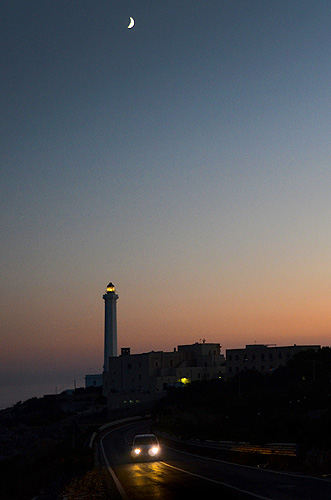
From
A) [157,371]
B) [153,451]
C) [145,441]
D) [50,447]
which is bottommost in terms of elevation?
[50,447]

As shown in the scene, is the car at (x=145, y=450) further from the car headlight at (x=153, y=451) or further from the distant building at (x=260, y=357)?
the distant building at (x=260, y=357)

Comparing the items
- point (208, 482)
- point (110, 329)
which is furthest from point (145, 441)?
point (110, 329)

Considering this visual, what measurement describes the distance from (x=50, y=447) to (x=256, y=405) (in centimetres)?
2702

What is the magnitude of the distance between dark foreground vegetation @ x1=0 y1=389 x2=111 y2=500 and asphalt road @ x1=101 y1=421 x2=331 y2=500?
4.60ft

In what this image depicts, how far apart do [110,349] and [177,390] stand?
24.9 m

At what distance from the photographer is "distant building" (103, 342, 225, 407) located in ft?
382

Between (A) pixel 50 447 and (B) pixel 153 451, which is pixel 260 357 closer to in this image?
(A) pixel 50 447

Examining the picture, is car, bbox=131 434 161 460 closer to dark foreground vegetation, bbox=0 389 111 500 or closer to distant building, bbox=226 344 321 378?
dark foreground vegetation, bbox=0 389 111 500

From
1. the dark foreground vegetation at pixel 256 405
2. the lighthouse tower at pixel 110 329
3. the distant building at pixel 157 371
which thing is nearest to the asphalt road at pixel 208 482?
the dark foreground vegetation at pixel 256 405

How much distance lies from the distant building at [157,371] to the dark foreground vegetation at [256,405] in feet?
28.1

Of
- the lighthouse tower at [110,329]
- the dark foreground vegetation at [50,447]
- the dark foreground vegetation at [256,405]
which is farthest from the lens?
the lighthouse tower at [110,329]

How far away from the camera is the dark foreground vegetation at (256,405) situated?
4075cm

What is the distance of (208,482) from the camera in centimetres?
2072

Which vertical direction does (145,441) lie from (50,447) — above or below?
above
